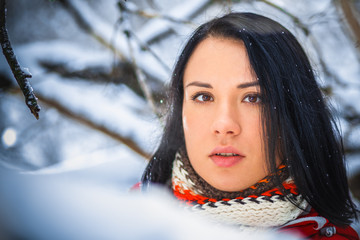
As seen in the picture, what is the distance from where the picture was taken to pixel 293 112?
91 cm

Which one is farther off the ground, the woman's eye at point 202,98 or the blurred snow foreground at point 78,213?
the woman's eye at point 202,98

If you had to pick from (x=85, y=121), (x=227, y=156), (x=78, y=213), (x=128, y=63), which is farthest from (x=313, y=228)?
(x=128, y=63)

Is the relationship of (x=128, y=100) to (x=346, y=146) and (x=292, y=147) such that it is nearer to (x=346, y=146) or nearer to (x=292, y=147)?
(x=292, y=147)

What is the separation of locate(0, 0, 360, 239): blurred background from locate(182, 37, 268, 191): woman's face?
30 cm

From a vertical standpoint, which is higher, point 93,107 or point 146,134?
point 93,107

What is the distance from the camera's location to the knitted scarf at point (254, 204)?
84 cm

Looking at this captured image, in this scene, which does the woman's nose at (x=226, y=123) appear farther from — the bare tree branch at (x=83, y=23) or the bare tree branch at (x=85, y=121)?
the bare tree branch at (x=83, y=23)

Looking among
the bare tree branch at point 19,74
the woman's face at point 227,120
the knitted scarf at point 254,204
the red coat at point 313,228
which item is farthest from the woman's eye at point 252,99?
the bare tree branch at point 19,74

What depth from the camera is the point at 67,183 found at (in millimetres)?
342

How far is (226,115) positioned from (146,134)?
2.38 ft

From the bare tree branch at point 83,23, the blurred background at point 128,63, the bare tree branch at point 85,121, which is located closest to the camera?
the blurred background at point 128,63

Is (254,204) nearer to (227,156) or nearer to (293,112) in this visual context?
(227,156)

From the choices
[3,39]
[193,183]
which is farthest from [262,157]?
[3,39]

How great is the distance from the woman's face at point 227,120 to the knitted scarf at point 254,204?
0.03m
